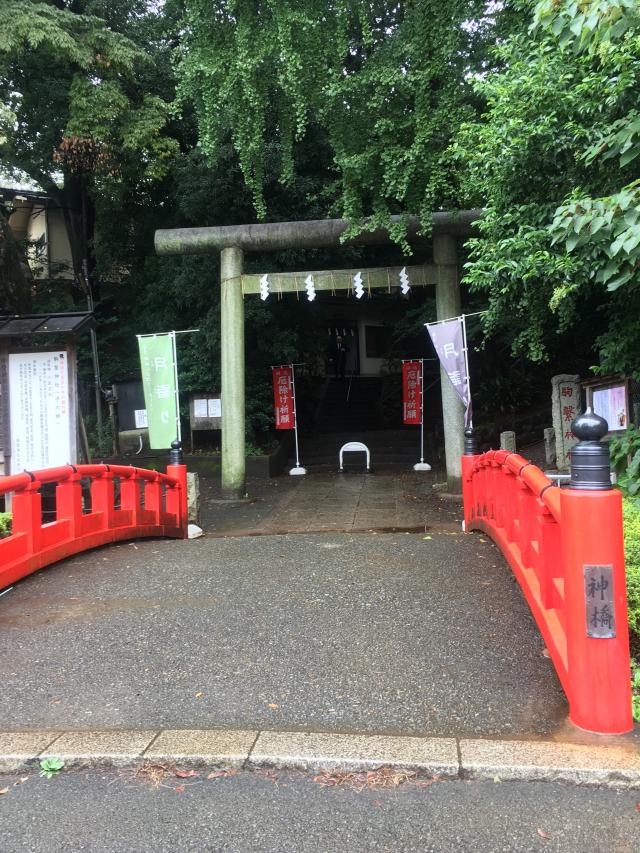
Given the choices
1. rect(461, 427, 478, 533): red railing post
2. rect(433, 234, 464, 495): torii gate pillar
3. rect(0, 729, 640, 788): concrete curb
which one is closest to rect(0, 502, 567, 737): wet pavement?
rect(0, 729, 640, 788): concrete curb

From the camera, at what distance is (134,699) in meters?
3.26

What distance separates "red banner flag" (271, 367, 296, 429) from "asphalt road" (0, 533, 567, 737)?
904cm

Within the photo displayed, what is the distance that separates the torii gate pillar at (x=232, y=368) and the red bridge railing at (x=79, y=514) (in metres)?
2.87

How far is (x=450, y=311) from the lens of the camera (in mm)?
11305

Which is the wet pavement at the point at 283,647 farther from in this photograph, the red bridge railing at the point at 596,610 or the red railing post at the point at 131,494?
the red railing post at the point at 131,494

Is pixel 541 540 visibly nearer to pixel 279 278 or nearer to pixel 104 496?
pixel 104 496

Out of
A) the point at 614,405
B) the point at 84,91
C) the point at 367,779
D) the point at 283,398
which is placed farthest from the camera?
the point at 283,398

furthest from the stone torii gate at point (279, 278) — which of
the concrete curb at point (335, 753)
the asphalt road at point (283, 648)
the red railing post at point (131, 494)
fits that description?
the concrete curb at point (335, 753)

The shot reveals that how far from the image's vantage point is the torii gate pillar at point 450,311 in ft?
36.6

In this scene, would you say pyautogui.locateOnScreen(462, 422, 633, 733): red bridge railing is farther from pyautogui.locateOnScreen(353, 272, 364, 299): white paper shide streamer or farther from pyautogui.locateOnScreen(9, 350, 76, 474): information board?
pyautogui.locateOnScreen(353, 272, 364, 299): white paper shide streamer

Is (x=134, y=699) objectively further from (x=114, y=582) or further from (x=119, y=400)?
(x=119, y=400)

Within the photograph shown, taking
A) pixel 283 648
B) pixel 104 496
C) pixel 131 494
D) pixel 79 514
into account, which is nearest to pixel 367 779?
pixel 283 648

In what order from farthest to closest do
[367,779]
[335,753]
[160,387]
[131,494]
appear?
1. [160,387]
2. [131,494]
3. [335,753]
4. [367,779]

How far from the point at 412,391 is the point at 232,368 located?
5.73m
